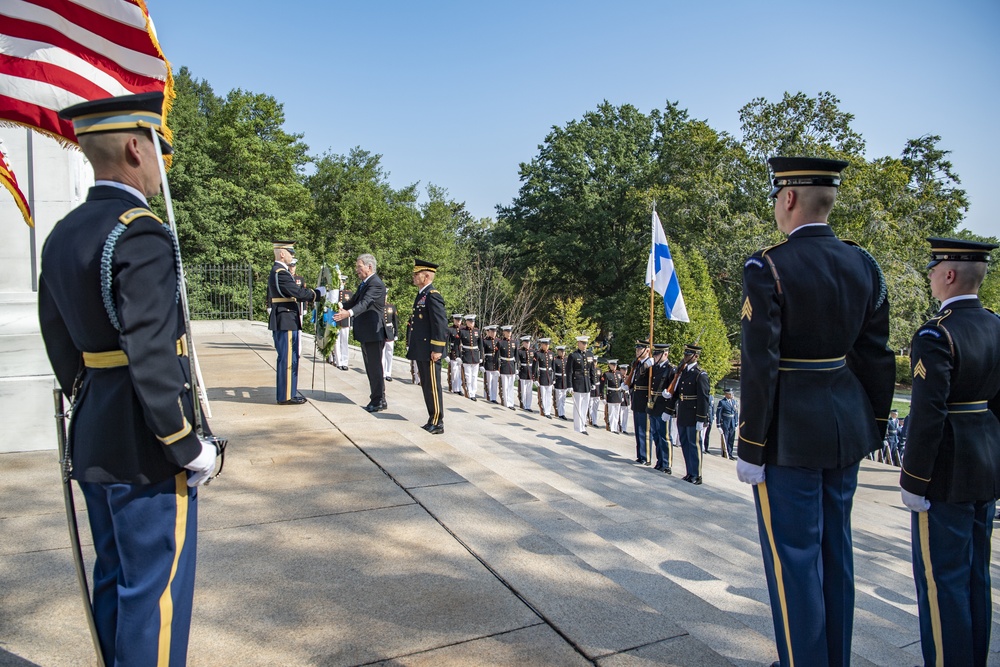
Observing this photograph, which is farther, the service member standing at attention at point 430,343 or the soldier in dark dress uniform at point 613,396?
the soldier in dark dress uniform at point 613,396

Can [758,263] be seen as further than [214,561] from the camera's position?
No

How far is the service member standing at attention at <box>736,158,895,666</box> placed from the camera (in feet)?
8.13

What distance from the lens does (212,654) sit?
2.55m

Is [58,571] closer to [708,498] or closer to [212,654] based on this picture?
[212,654]

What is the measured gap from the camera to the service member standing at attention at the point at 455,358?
18219mm

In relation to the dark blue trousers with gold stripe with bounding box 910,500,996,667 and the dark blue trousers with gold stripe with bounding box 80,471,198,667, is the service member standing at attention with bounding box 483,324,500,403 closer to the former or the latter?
the dark blue trousers with gold stripe with bounding box 910,500,996,667

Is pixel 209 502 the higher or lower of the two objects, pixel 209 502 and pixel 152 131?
the lower

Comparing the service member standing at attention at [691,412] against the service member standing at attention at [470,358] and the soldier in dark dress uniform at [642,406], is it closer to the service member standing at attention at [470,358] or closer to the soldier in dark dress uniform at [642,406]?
the soldier in dark dress uniform at [642,406]

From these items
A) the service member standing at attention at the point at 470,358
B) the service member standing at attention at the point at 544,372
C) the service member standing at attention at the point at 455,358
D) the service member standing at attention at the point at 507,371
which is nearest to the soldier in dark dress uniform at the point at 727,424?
the service member standing at attention at the point at 544,372

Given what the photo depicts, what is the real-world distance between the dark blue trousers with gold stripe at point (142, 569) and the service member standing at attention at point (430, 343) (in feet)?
17.4

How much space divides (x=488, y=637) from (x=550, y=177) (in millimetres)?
41934

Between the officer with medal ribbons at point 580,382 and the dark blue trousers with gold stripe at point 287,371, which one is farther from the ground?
the dark blue trousers with gold stripe at point 287,371

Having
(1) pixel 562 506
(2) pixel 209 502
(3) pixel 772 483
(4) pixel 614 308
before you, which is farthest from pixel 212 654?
(4) pixel 614 308

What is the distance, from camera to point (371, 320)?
829 cm
